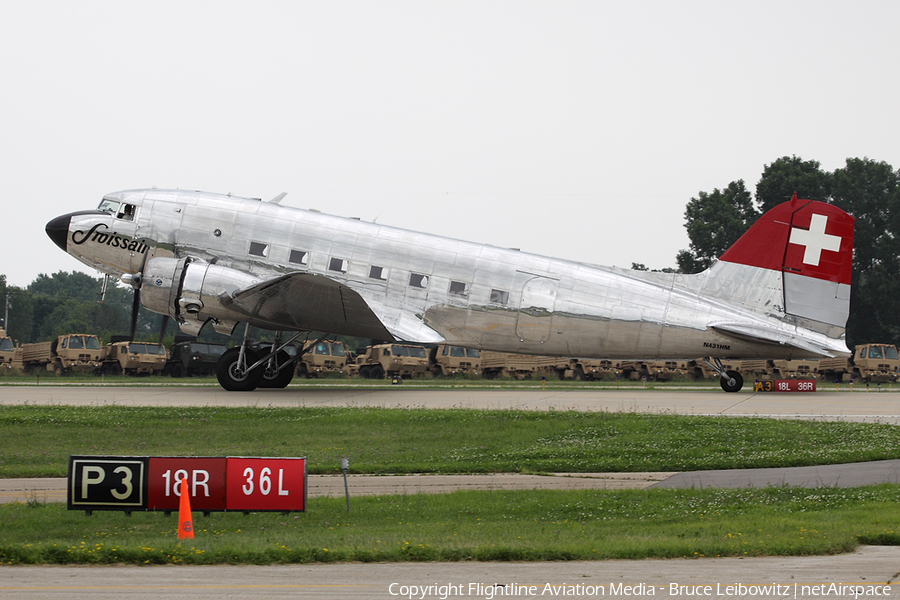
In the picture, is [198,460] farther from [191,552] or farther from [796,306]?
[796,306]

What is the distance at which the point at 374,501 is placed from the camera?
1254cm

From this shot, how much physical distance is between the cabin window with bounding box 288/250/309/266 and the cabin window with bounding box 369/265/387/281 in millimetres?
1986

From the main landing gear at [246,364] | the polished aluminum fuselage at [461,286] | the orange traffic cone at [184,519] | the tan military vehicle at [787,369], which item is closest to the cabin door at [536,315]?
the polished aluminum fuselage at [461,286]

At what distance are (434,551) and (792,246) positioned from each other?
20546 mm

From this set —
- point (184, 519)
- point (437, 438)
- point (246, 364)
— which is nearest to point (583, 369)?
point (246, 364)

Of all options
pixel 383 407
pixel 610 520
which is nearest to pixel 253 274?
pixel 383 407

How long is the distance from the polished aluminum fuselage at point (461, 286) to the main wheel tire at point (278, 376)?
1621 mm

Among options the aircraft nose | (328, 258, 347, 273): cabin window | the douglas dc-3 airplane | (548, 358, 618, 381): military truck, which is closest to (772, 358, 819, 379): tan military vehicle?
(548, 358, 618, 381): military truck

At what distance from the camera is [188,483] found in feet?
36.8

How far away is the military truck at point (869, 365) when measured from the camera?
44031mm

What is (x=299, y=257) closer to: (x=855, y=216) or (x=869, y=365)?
(x=869, y=365)

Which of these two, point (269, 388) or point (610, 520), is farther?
point (269, 388)

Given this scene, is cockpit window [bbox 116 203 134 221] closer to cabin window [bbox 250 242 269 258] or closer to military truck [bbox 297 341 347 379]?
cabin window [bbox 250 242 269 258]

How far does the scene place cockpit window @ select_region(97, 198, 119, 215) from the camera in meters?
26.0
